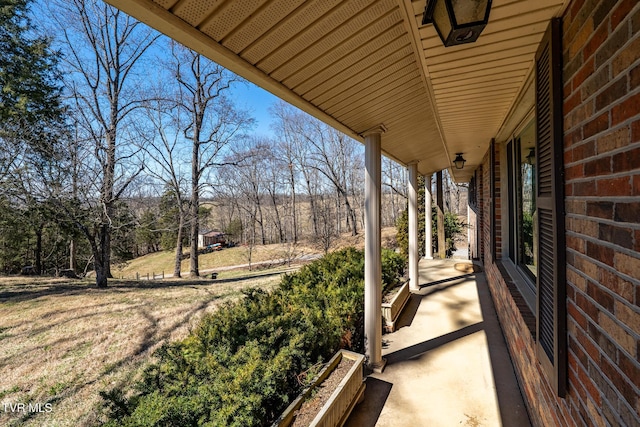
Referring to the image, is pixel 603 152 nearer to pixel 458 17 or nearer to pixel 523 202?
pixel 458 17

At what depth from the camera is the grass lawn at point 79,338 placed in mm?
3387

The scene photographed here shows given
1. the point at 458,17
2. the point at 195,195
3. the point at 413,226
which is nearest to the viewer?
the point at 458,17

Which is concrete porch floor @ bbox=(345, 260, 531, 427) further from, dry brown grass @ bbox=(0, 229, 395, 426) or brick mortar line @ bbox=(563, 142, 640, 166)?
dry brown grass @ bbox=(0, 229, 395, 426)

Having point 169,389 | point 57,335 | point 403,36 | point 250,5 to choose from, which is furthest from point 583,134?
point 57,335

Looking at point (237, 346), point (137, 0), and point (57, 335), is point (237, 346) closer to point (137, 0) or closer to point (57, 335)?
point (137, 0)

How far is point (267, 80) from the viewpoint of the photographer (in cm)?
179

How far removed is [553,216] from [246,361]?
7.02 ft

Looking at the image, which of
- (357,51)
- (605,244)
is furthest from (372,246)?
(605,244)

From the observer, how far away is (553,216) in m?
1.35

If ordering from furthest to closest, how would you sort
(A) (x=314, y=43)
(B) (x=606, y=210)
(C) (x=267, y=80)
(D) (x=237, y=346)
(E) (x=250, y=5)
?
(D) (x=237, y=346)
(C) (x=267, y=80)
(A) (x=314, y=43)
(E) (x=250, y=5)
(B) (x=606, y=210)

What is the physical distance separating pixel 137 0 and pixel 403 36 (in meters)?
1.28

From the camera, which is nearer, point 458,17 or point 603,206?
point 603,206

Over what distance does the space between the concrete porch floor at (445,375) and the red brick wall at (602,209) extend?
1.33 metres

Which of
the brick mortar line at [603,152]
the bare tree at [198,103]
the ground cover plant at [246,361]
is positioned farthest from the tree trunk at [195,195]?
the brick mortar line at [603,152]
